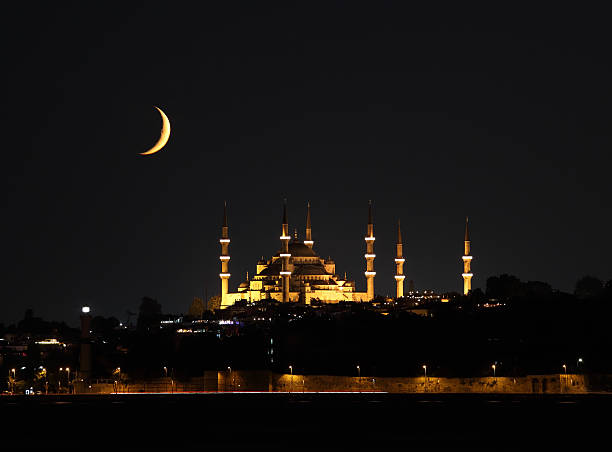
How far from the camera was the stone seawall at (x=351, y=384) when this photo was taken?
103625 millimetres

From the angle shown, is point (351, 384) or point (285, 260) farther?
point (285, 260)

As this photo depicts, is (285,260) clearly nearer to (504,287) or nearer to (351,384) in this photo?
(504,287)

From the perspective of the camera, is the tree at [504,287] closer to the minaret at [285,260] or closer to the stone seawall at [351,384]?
the minaret at [285,260]

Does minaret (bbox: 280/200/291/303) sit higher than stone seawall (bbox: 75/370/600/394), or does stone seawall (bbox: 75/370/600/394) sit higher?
minaret (bbox: 280/200/291/303)

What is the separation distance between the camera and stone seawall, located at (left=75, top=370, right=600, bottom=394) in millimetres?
103625

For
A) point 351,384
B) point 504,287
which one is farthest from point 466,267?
point 351,384

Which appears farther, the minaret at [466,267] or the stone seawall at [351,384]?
the minaret at [466,267]

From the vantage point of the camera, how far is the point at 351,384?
112 meters

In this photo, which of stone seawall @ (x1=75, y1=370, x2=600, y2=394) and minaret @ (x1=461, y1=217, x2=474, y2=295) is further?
minaret @ (x1=461, y1=217, x2=474, y2=295)

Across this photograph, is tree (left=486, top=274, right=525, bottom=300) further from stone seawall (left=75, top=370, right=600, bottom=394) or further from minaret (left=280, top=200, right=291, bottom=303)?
stone seawall (left=75, top=370, right=600, bottom=394)
